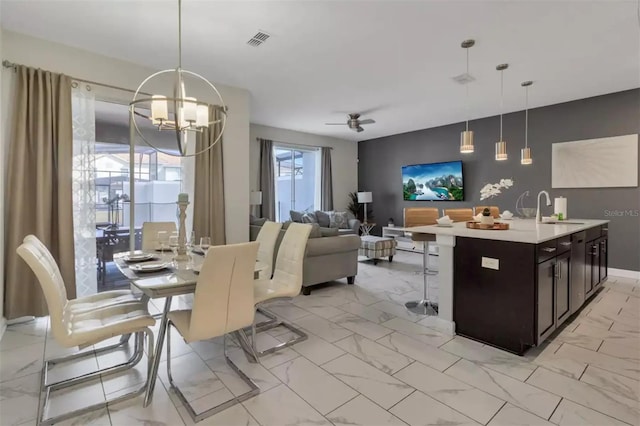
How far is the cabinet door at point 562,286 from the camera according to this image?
8.99ft

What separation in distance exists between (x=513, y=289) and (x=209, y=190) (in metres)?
3.74

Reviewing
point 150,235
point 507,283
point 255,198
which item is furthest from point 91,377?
point 255,198

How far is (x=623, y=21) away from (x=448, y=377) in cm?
361

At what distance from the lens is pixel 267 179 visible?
7.13 metres

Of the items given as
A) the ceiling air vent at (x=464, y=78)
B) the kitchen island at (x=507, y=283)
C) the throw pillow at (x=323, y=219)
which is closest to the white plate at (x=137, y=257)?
the kitchen island at (x=507, y=283)

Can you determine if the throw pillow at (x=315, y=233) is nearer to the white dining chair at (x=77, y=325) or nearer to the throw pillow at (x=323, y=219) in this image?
the white dining chair at (x=77, y=325)

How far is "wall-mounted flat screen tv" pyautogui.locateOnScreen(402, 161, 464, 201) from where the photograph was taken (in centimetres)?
694

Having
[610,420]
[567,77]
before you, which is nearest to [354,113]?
[567,77]

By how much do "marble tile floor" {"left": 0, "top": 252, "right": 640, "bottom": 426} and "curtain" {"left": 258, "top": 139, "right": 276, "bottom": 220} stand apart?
4.21 m

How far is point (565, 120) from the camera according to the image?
5.37 m

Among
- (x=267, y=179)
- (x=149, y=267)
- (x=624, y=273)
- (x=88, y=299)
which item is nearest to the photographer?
(x=149, y=267)

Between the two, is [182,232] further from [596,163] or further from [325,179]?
[596,163]

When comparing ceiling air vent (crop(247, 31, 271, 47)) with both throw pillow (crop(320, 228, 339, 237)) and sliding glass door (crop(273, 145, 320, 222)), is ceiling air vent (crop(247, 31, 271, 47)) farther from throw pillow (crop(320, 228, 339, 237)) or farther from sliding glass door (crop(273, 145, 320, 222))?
sliding glass door (crop(273, 145, 320, 222))

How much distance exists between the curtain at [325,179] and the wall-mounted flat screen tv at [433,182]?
193cm
